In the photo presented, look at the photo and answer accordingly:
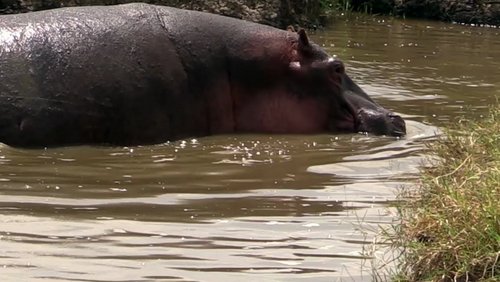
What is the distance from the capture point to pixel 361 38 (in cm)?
1259

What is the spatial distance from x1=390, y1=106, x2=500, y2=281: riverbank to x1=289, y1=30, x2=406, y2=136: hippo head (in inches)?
92.7

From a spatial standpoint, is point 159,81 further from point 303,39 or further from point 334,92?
point 334,92

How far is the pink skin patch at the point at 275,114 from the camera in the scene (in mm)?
Answer: 7047

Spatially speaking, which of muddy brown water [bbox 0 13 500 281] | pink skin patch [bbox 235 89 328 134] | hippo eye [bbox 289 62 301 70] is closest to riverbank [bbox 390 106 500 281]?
muddy brown water [bbox 0 13 500 281]

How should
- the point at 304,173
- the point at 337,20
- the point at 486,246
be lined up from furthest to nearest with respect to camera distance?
the point at 337,20
the point at 304,173
the point at 486,246

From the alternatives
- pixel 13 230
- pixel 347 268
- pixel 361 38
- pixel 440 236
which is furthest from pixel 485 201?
pixel 361 38

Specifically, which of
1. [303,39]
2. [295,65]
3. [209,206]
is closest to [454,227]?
[209,206]

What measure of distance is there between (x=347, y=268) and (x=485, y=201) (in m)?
0.56

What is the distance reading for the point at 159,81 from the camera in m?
6.57

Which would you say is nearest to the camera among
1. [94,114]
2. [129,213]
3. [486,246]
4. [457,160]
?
[486,246]

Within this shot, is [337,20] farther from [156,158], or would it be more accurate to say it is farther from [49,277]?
[49,277]

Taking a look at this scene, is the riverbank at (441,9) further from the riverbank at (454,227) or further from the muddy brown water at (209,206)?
the riverbank at (454,227)

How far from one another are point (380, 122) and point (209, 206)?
257 cm

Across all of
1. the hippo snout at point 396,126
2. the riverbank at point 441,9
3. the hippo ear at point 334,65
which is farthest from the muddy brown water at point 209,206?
the riverbank at point 441,9
